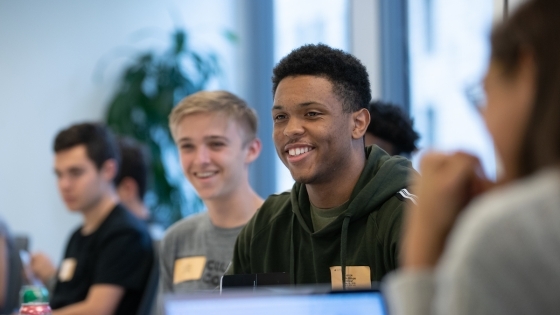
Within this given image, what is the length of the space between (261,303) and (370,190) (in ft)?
3.10

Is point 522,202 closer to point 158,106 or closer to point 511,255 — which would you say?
point 511,255

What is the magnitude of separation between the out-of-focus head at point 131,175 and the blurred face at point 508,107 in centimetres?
342

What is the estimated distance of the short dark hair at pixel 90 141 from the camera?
11.5 ft

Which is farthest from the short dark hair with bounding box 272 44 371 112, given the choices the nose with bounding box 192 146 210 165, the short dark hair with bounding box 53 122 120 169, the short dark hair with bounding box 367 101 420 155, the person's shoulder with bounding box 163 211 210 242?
the short dark hair with bounding box 53 122 120 169

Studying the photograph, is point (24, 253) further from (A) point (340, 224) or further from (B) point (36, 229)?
(A) point (340, 224)

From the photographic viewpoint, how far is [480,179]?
2.96 feet

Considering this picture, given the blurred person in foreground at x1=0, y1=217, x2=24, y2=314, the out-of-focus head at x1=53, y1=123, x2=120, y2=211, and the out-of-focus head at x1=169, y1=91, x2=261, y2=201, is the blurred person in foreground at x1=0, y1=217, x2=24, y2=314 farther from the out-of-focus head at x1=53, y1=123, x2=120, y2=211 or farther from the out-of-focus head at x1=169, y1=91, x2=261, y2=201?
the out-of-focus head at x1=169, y1=91, x2=261, y2=201

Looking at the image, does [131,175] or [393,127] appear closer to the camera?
[393,127]

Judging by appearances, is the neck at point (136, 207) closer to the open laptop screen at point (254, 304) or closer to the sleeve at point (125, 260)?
the sleeve at point (125, 260)

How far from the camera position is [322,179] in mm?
2061

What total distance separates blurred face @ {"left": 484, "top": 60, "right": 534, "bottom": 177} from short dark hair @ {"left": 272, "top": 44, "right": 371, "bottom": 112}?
4.16 ft

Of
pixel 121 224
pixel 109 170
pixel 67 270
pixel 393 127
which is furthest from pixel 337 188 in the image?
→ pixel 109 170

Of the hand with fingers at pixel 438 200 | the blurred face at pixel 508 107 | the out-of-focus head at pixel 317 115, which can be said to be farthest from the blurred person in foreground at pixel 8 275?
the blurred face at pixel 508 107

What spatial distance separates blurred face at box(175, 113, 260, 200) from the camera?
9.52ft
